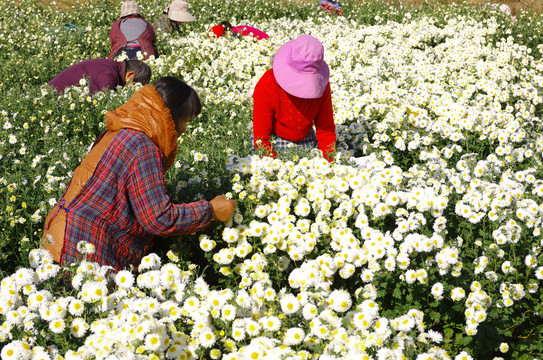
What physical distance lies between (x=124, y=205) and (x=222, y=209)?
59 centimetres

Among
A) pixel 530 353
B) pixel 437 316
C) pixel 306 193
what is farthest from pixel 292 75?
pixel 530 353

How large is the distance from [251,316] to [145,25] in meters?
6.62

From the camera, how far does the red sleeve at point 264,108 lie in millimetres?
4500

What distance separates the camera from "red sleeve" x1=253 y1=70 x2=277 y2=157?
177 inches

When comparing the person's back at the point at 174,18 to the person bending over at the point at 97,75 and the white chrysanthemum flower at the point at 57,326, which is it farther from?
the white chrysanthemum flower at the point at 57,326

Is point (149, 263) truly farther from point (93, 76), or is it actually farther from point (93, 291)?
point (93, 76)

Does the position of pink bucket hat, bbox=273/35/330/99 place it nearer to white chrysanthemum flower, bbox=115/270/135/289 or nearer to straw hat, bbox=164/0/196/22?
white chrysanthemum flower, bbox=115/270/135/289

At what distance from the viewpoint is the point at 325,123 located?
15.7 feet

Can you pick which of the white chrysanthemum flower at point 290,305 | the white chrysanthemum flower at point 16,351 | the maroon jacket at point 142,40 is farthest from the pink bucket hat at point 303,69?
the maroon jacket at point 142,40

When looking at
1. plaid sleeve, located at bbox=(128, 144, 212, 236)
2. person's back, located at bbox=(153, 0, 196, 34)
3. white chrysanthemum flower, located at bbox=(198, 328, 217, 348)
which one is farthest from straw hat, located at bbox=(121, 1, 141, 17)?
white chrysanthemum flower, located at bbox=(198, 328, 217, 348)

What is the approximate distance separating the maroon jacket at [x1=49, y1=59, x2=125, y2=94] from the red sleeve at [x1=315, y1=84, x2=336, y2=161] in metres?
2.92

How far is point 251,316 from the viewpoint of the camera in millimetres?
2684

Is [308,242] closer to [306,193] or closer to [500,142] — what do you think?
[306,193]

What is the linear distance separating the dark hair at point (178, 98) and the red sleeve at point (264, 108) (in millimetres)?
1352
